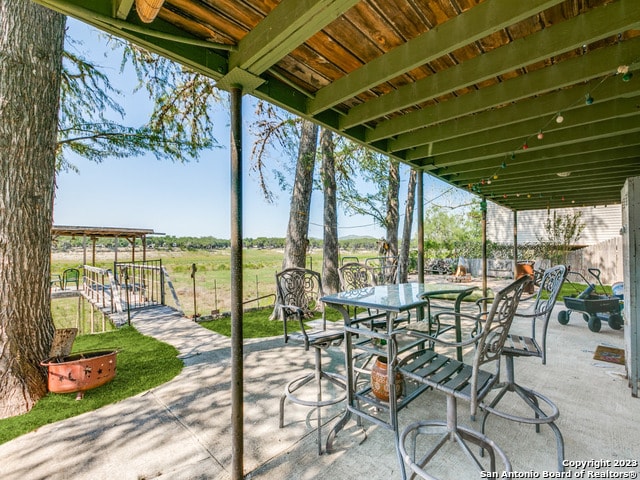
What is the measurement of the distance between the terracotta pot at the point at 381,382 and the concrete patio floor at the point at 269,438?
276 millimetres

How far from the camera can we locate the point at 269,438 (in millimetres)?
1957

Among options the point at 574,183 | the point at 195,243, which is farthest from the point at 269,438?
the point at 195,243

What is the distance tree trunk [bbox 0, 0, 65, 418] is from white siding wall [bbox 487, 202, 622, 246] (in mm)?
15016

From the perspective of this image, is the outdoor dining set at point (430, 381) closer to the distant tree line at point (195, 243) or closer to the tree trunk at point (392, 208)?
the tree trunk at point (392, 208)

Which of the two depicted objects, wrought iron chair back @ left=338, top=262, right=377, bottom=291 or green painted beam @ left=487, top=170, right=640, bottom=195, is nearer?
wrought iron chair back @ left=338, top=262, right=377, bottom=291

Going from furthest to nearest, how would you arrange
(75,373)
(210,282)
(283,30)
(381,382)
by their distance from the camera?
(210,282), (75,373), (381,382), (283,30)

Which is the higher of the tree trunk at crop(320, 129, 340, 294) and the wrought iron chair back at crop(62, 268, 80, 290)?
the tree trunk at crop(320, 129, 340, 294)

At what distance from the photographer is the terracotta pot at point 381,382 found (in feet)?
6.34

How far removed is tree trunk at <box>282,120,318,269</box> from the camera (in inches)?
210

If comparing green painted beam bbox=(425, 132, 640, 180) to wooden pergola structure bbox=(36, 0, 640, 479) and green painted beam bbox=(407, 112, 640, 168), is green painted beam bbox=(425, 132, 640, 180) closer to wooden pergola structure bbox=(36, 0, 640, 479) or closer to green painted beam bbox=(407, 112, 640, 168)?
green painted beam bbox=(407, 112, 640, 168)

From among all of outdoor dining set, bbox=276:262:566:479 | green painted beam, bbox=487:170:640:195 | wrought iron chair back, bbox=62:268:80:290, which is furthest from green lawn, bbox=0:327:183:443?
wrought iron chair back, bbox=62:268:80:290

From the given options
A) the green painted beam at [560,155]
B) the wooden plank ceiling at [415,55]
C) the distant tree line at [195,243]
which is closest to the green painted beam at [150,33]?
the wooden plank ceiling at [415,55]

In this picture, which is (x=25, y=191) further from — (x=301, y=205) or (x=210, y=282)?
(x=210, y=282)

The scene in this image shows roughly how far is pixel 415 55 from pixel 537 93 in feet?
3.59
